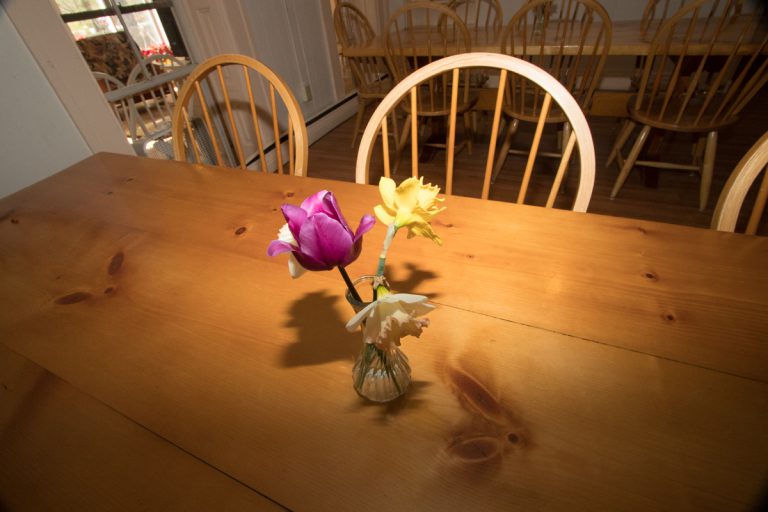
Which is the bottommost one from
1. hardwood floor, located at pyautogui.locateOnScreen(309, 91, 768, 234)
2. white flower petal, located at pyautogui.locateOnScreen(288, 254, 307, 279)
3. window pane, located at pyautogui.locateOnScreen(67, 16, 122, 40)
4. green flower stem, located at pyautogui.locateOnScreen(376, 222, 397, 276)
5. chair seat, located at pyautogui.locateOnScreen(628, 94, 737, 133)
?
hardwood floor, located at pyautogui.locateOnScreen(309, 91, 768, 234)

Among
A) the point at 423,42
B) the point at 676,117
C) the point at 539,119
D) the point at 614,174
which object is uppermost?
the point at 539,119

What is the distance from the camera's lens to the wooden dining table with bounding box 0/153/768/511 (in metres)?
0.36

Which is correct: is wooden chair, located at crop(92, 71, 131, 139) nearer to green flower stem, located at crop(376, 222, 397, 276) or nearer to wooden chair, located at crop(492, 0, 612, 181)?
wooden chair, located at crop(492, 0, 612, 181)

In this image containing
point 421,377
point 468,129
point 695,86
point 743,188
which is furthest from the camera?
point 468,129

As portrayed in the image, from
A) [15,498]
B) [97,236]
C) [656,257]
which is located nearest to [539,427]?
[656,257]

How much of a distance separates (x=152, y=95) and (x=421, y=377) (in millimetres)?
2365

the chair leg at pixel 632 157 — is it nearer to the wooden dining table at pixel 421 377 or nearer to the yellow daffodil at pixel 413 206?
the wooden dining table at pixel 421 377

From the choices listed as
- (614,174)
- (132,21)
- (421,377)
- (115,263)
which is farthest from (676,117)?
(132,21)

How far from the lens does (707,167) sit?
67.9 inches

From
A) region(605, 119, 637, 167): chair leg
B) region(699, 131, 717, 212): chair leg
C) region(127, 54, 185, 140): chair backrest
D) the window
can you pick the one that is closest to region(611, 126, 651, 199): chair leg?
region(605, 119, 637, 167): chair leg

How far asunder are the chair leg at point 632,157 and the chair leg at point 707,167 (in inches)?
9.4

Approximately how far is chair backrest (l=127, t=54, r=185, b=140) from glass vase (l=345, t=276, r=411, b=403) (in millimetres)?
2081

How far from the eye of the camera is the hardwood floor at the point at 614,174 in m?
1.89

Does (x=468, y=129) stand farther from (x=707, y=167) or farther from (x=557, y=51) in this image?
(x=707, y=167)
